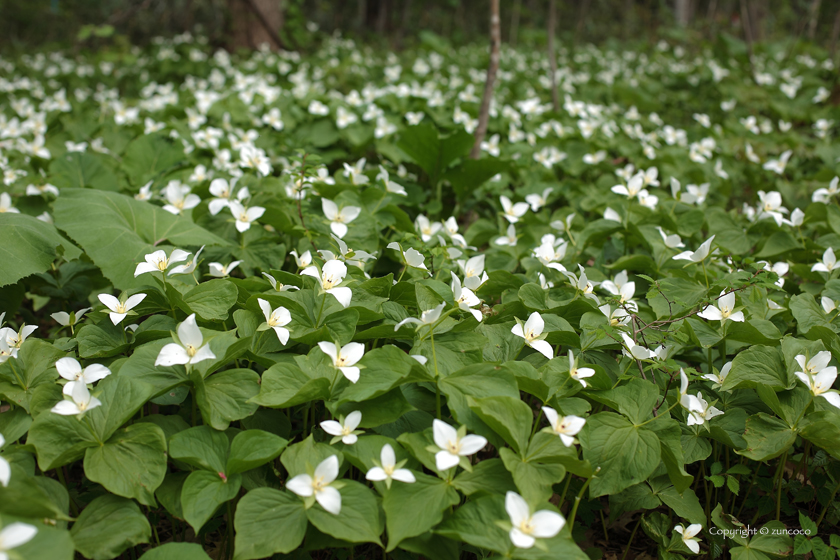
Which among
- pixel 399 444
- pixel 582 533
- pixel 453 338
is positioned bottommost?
pixel 582 533

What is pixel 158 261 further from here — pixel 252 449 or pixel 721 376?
pixel 721 376

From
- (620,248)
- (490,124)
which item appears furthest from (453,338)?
(490,124)

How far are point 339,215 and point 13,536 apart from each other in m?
1.52

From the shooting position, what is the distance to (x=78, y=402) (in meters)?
1.33

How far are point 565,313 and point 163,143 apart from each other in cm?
275

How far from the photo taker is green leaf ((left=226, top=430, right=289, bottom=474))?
52.3 inches

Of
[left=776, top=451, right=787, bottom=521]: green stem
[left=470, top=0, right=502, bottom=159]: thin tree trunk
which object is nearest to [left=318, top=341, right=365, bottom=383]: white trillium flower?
[left=776, top=451, right=787, bottom=521]: green stem

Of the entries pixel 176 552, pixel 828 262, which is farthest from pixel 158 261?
pixel 828 262

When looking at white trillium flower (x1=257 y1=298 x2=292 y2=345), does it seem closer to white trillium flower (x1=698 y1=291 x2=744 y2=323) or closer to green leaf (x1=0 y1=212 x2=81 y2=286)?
green leaf (x1=0 y1=212 x2=81 y2=286)

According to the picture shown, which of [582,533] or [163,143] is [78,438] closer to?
[582,533]

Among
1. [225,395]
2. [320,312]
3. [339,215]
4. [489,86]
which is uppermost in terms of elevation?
[489,86]

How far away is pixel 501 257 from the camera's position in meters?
2.57

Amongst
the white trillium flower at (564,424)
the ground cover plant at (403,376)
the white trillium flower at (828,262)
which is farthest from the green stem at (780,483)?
the white trillium flower at (828,262)

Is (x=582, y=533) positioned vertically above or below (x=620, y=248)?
below
